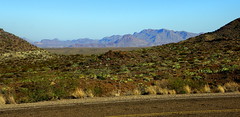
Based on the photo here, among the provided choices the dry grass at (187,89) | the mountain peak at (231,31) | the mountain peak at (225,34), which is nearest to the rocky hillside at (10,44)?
the mountain peak at (225,34)

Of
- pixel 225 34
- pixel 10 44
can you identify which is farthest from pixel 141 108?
pixel 10 44

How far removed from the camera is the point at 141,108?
8664 millimetres

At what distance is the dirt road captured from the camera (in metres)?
7.95

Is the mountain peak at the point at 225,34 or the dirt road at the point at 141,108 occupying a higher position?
the mountain peak at the point at 225,34

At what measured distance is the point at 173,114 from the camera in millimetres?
7773

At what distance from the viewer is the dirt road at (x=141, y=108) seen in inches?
313

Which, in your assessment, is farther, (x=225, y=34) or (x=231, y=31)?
(x=231, y=31)

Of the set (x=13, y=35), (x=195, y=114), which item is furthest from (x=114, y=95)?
(x=13, y=35)

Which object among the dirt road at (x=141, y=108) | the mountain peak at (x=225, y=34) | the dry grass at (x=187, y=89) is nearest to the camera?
the dirt road at (x=141, y=108)

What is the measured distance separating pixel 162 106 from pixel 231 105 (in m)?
2.40

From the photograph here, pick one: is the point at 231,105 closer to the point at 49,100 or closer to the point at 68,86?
the point at 49,100

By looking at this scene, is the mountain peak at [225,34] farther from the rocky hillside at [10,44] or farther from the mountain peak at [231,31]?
the rocky hillside at [10,44]

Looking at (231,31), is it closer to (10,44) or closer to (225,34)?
(225,34)

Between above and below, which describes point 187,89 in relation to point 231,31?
below
